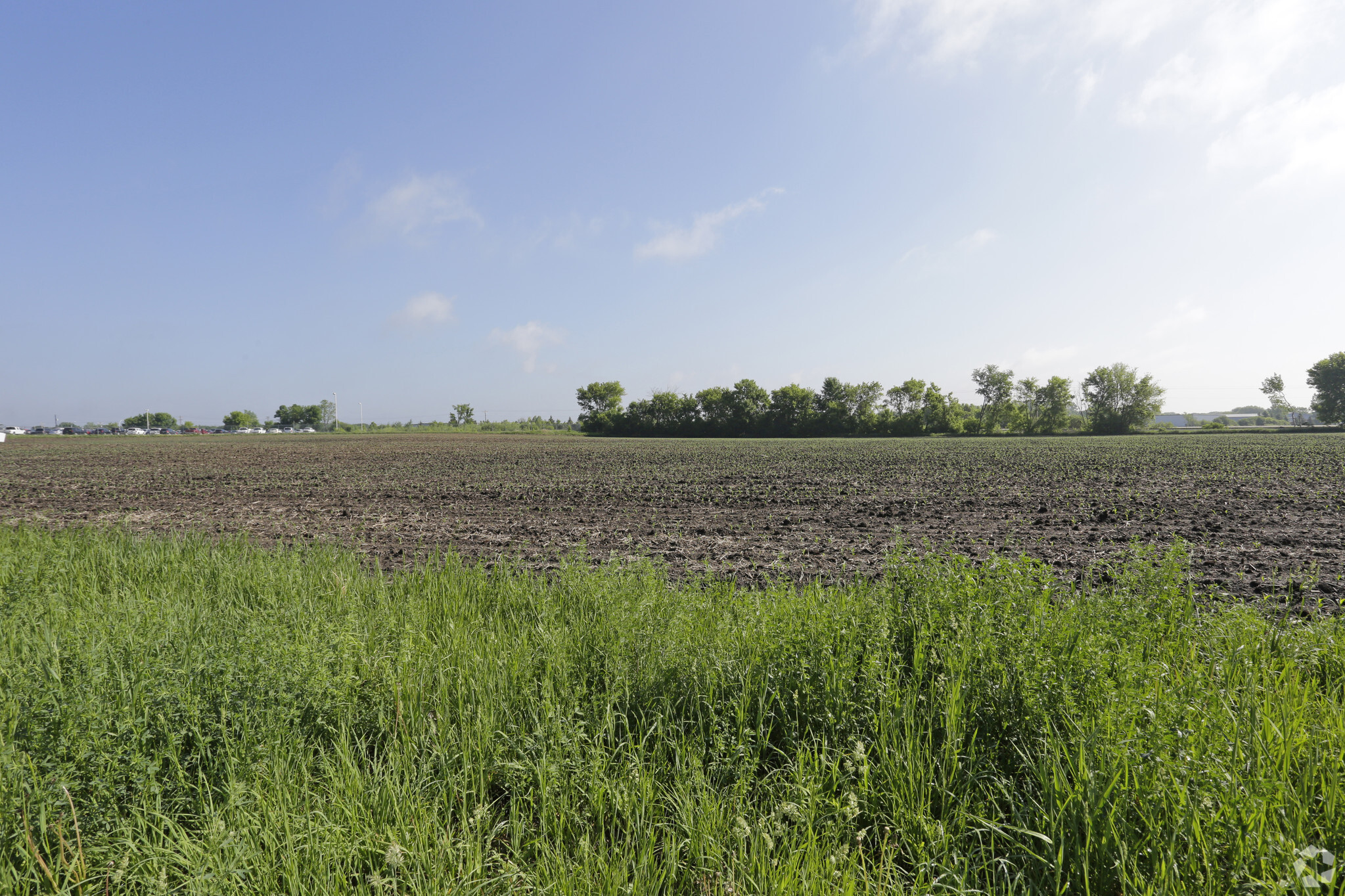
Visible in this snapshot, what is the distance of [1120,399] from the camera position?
319 ft

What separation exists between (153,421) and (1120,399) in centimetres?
23232

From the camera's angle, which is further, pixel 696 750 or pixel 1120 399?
pixel 1120 399

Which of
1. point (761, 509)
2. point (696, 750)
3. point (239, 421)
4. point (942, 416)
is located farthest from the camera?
point (239, 421)

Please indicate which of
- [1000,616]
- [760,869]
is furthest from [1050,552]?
[760,869]

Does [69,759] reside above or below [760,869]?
above

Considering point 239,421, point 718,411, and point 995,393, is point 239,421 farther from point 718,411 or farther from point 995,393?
point 995,393

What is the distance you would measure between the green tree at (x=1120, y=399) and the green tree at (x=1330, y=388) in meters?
25.1

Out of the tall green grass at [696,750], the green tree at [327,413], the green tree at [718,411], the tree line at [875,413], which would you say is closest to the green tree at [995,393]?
the tree line at [875,413]

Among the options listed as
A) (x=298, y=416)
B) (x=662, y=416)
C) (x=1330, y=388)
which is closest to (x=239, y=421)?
(x=298, y=416)

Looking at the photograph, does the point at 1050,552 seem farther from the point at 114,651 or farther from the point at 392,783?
the point at 114,651

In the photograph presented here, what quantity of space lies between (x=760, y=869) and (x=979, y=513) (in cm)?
1260

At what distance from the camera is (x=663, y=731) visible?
3.22 meters

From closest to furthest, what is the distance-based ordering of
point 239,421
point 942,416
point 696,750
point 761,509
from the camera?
point 696,750, point 761,509, point 942,416, point 239,421

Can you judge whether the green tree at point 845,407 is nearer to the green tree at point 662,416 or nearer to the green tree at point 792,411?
the green tree at point 792,411
